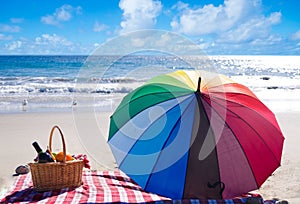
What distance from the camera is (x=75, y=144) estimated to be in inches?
324

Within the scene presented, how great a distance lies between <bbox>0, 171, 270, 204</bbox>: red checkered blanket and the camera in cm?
444

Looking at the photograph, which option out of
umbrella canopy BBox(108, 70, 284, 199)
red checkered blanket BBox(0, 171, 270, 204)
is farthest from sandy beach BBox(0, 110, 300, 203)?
umbrella canopy BBox(108, 70, 284, 199)

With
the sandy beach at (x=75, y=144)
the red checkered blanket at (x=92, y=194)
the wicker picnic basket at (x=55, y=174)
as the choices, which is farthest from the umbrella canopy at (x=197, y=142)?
the sandy beach at (x=75, y=144)

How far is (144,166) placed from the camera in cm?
399

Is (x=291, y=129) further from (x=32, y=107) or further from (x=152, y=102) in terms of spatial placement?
(x=32, y=107)

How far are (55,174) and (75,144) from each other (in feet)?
12.0

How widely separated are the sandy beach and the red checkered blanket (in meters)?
0.42

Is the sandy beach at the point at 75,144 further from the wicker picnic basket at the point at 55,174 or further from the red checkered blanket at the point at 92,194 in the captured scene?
the wicker picnic basket at the point at 55,174

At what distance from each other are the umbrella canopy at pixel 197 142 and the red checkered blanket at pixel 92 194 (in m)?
0.41

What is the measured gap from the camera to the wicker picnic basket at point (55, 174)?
453cm

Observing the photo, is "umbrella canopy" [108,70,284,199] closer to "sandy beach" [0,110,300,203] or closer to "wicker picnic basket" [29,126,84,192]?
"wicker picnic basket" [29,126,84,192]

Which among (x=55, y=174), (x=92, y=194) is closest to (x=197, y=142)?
(x=92, y=194)

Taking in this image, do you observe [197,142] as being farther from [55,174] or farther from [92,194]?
[55,174]

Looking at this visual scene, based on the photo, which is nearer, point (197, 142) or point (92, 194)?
point (197, 142)
